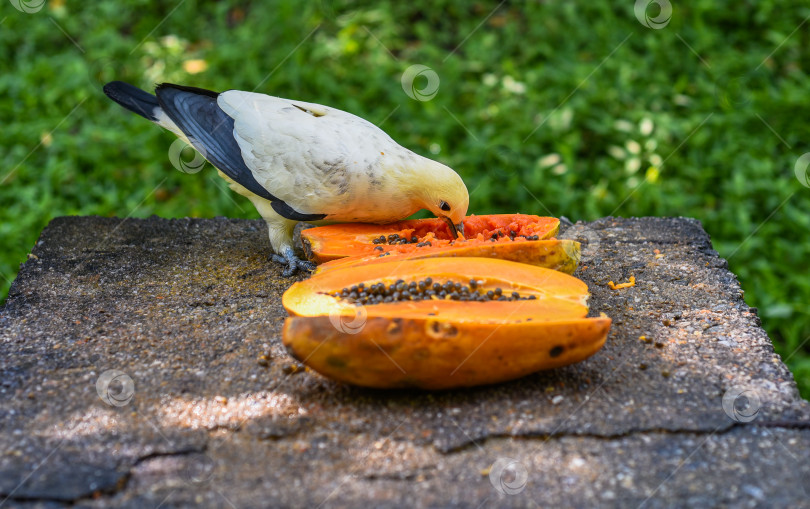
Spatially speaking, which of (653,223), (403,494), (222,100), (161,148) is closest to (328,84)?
(161,148)

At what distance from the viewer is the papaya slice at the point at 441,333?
2.41 metres

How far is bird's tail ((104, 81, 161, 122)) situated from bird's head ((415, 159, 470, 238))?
1.37 m

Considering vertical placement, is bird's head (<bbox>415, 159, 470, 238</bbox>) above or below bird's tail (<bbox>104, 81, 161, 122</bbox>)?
below

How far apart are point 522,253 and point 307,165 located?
3.33 ft

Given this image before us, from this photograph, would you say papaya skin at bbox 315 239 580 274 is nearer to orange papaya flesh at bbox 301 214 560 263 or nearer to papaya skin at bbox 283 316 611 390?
orange papaya flesh at bbox 301 214 560 263

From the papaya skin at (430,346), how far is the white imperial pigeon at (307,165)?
42.9 inches

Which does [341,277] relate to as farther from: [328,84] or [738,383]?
[328,84]

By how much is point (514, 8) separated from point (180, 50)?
2.91 metres

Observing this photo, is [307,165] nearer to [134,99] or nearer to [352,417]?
[134,99]

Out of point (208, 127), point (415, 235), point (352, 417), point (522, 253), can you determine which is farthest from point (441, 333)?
point (208, 127)

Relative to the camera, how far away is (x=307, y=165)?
343 centimetres

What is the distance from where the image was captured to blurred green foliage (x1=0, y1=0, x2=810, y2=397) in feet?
18.1

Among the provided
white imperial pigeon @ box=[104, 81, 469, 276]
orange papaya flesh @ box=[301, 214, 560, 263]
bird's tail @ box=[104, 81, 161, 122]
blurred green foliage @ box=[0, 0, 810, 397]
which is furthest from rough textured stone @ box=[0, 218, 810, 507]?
blurred green foliage @ box=[0, 0, 810, 397]

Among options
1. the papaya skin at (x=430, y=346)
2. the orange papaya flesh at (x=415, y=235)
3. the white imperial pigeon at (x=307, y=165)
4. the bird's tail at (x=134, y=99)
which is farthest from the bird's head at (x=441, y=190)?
the bird's tail at (x=134, y=99)
